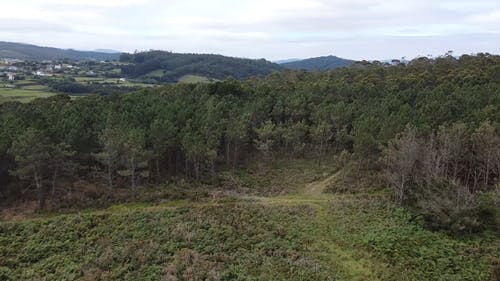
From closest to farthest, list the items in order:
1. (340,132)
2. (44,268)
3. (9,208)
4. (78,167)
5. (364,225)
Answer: (44,268), (364,225), (9,208), (78,167), (340,132)

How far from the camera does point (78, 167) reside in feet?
137

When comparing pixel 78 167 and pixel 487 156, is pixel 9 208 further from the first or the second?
pixel 487 156

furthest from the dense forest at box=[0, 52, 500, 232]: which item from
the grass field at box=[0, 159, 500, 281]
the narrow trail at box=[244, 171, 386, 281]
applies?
the narrow trail at box=[244, 171, 386, 281]

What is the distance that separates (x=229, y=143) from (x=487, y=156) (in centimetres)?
2803

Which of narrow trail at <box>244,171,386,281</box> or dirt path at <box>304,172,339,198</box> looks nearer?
narrow trail at <box>244,171,386,281</box>

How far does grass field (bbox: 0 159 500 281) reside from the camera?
27.7 metres

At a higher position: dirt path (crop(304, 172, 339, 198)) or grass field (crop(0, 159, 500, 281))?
dirt path (crop(304, 172, 339, 198))

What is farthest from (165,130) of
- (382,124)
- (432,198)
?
(432,198)

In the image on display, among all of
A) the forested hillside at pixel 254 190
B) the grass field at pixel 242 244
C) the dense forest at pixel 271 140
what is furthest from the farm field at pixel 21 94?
the grass field at pixel 242 244

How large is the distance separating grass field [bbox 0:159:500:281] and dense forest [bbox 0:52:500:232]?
3.55 m

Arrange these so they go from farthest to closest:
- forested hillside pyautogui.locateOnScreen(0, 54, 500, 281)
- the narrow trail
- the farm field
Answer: the farm field
forested hillside pyautogui.locateOnScreen(0, 54, 500, 281)
the narrow trail

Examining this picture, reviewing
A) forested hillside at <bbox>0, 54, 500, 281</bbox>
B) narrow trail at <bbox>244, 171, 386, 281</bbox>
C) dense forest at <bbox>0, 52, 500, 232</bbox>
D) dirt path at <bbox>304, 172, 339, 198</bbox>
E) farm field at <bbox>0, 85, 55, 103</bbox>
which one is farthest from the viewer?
farm field at <bbox>0, 85, 55, 103</bbox>

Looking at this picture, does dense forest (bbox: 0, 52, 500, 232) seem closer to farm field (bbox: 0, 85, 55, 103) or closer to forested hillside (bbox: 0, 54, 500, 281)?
forested hillside (bbox: 0, 54, 500, 281)

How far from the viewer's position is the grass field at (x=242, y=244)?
27.7 meters
